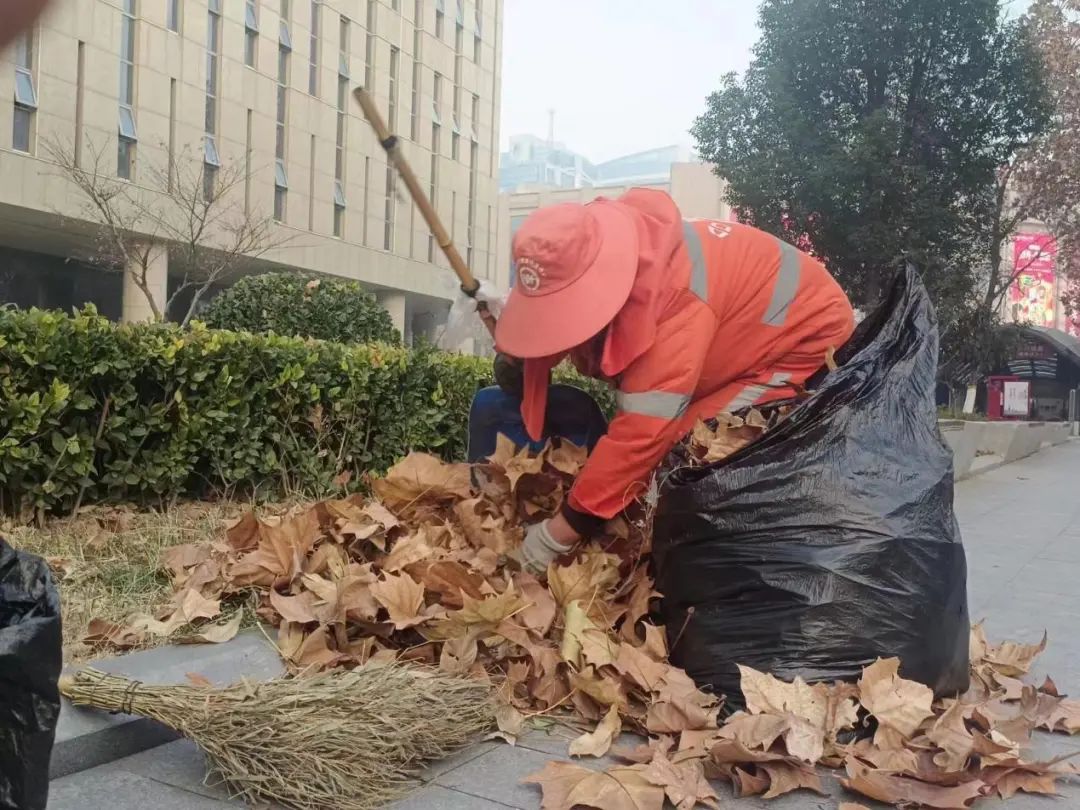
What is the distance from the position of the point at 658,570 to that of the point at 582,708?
41 centimetres

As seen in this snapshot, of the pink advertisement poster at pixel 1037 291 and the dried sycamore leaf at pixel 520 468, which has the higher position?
the pink advertisement poster at pixel 1037 291

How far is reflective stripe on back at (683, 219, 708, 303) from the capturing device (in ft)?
8.21

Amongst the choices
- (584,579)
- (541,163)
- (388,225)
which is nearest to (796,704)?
(584,579)

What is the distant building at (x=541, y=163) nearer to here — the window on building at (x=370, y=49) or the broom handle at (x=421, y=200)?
the window on building at (x=370, y=49)

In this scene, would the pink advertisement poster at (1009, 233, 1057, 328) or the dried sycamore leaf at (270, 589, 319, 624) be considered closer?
the dried sycamore leaf at (270, 589, 319, 624)

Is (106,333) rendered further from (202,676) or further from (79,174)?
(79,174)

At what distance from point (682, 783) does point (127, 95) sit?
23.6 metres

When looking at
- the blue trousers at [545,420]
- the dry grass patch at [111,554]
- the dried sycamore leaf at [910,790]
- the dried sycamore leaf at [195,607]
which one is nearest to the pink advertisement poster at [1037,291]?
the blue trousers at [545,420]

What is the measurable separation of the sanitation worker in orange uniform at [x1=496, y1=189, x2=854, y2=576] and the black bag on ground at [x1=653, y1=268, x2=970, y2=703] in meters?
0.20

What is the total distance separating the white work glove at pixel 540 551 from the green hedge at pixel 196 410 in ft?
6.77

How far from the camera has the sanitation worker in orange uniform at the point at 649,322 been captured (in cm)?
242

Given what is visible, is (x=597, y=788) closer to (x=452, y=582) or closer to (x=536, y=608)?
(x=536, y=608)

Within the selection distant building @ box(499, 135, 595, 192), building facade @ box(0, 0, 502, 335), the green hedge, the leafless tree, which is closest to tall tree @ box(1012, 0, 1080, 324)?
building facade @ box(0, 0, 502, 335)

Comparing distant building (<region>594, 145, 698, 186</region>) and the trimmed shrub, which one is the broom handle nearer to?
the trimmed shrub
